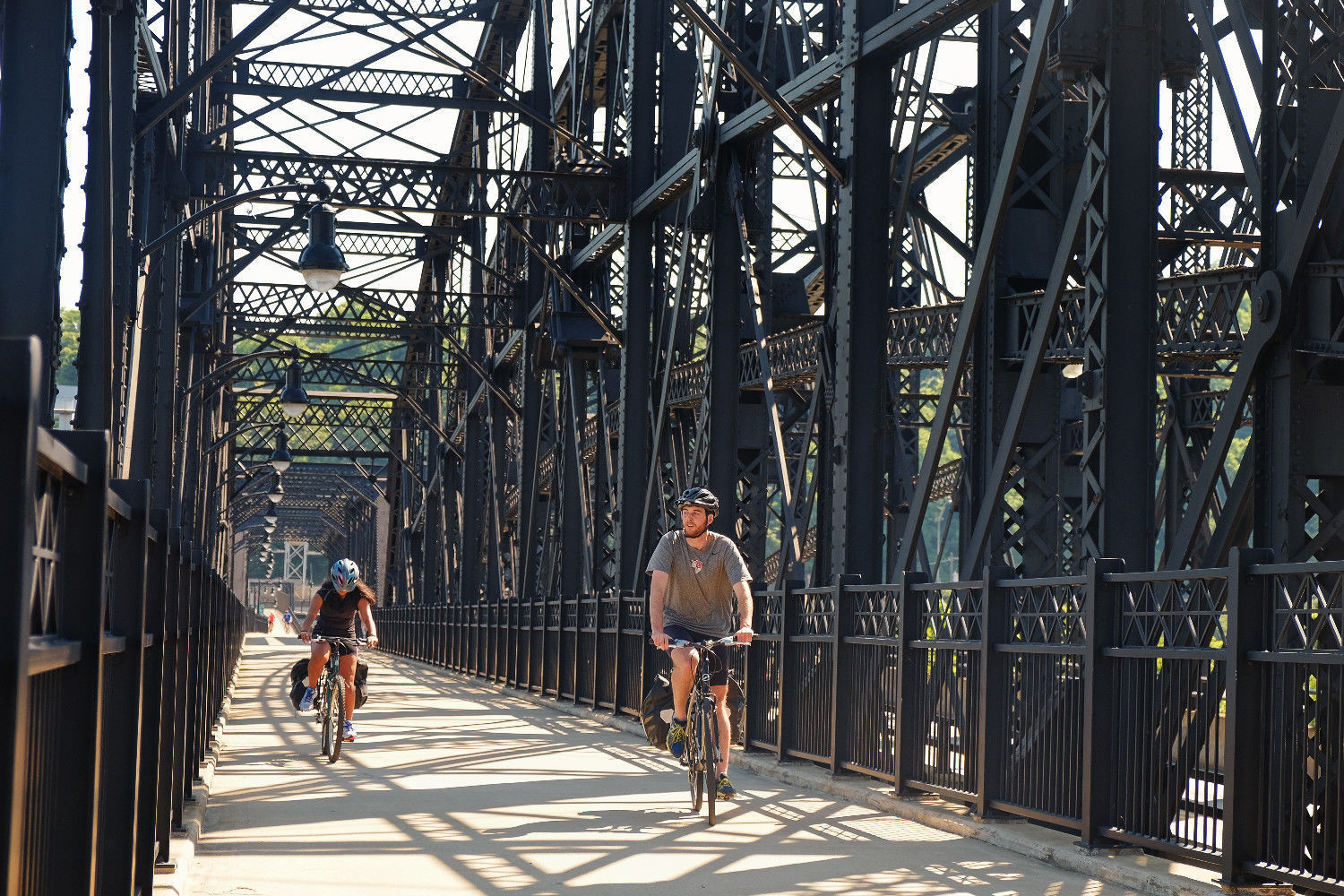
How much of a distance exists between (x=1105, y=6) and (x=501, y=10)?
24125 millimetres

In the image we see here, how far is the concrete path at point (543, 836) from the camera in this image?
8258 millimetres

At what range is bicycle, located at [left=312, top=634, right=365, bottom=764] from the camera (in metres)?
15.4

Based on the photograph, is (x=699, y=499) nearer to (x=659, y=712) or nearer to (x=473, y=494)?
(x=659, y=712)

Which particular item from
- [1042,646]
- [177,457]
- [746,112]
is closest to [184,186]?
[177,457]

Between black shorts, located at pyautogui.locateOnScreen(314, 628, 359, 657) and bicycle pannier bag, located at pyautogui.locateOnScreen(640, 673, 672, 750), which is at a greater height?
black shorts, located at pyautogui.locateOnScreen(314, 628, 359, 657)

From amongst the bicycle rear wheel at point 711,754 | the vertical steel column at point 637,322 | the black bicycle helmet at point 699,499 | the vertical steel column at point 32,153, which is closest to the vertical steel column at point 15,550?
the vertical steel column at point 32,153

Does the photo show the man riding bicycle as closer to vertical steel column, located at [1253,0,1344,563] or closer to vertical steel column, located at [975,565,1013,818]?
vertical steel column, located at [975,565,1013,818]

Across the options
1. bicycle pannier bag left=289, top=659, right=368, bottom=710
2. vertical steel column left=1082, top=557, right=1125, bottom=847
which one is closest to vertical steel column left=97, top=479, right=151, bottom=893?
vertical steel column left=1082, top=557, right=1125, bottom=847

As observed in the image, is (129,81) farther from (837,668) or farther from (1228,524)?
(1228,524)

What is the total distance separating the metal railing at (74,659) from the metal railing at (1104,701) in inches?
171

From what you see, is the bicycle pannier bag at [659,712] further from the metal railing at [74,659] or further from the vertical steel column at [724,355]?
the vertical steel column at [724,355]

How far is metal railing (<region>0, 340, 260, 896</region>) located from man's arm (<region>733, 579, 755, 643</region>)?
449 centimetres

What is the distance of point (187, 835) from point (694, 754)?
3189mm

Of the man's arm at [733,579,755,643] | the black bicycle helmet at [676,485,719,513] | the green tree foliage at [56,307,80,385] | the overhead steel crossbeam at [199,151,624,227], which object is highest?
the green tree foliage at [56,307,80,385]
